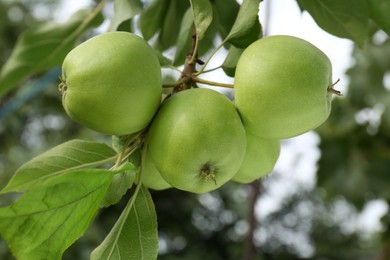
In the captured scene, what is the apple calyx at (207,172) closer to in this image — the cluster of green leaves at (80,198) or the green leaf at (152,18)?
the cluster of green leaves at (80,198)

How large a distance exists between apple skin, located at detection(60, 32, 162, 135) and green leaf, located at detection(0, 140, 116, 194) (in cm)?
6

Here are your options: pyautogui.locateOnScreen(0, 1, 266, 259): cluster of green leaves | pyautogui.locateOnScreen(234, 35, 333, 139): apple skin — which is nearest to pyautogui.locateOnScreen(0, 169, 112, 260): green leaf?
pyautogui.locateOnScreen(0, 1, 266, 259): cluster of green leaves

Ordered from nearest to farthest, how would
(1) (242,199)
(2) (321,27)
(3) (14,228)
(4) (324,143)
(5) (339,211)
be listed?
(3) (14,228) < (2) (321,27) < (4) (324,143) < (1) (242,199) < (5) (339,211)

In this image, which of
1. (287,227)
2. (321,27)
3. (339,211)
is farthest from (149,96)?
(339,211)

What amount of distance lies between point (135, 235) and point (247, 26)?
0.27 meters

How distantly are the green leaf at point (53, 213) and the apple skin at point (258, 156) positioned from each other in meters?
0.16

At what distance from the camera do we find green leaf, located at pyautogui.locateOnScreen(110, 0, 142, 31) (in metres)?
0.78

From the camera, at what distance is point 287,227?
4402 millimetres

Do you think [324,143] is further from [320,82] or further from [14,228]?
[14,228]

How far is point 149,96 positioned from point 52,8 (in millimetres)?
5675

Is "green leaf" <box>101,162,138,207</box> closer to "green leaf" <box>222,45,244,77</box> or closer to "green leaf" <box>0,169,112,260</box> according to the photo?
"green leaf" <box>0,169,112,260</box>

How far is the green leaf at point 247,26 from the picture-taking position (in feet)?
2.16

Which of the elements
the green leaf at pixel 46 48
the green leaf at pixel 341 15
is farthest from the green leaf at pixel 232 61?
the green leaf at pixel 46 48

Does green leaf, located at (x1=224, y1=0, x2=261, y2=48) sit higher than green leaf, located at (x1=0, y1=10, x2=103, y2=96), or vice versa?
green leaf, located at (x1=224, y1=0, x2=261, y2=48)
